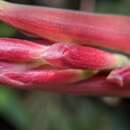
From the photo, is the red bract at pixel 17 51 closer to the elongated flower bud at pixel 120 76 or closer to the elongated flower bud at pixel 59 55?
the elongated flower bud at pixel 59 55

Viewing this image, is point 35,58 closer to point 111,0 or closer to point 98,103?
point 111,0

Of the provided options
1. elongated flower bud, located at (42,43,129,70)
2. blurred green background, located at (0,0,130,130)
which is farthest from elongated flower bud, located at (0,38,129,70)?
blurred green background, located at (0,0,130,130)

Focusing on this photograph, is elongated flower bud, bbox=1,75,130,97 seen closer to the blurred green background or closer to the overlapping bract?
the overlapping bract

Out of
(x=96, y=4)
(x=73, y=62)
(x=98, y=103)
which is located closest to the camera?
(x=73, y=62)

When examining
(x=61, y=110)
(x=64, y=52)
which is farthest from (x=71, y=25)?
(x=61, y=110)

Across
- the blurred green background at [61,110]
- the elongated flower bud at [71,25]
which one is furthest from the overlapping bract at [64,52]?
the blurred green background at [61,110]

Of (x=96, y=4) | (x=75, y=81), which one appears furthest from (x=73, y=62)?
(x=96, y=4)
